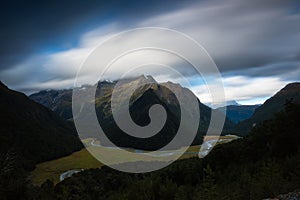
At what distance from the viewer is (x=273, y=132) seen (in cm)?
5278

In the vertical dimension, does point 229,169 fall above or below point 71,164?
above

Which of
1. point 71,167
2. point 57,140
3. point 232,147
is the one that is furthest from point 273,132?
point 57,140

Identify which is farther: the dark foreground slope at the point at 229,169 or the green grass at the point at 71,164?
the green grass at the point at 71,164

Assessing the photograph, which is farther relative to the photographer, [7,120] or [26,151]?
[7,120]

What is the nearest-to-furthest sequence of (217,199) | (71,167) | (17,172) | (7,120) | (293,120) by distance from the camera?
(217,199)
(17,172)
(293,120)
(71,167)
(7,120)

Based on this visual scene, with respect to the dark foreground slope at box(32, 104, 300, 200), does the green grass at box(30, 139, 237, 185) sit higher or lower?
lower

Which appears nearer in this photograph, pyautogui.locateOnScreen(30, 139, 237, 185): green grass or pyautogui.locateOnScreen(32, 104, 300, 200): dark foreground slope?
pyautogui.locateOnScreen(32, 104, 300, 200): dark foreground slope

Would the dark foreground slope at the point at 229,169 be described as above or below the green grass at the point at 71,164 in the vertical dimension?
above

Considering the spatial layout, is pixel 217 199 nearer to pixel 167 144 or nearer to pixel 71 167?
pixel 71 167

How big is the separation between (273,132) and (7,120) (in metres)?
167

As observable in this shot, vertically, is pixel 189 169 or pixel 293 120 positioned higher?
pixel 293 120

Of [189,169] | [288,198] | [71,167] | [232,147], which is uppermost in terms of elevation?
[288,198]

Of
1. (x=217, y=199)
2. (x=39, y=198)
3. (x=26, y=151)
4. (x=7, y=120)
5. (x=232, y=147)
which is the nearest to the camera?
(x=217, y=199)

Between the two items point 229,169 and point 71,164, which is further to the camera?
point 71,164
